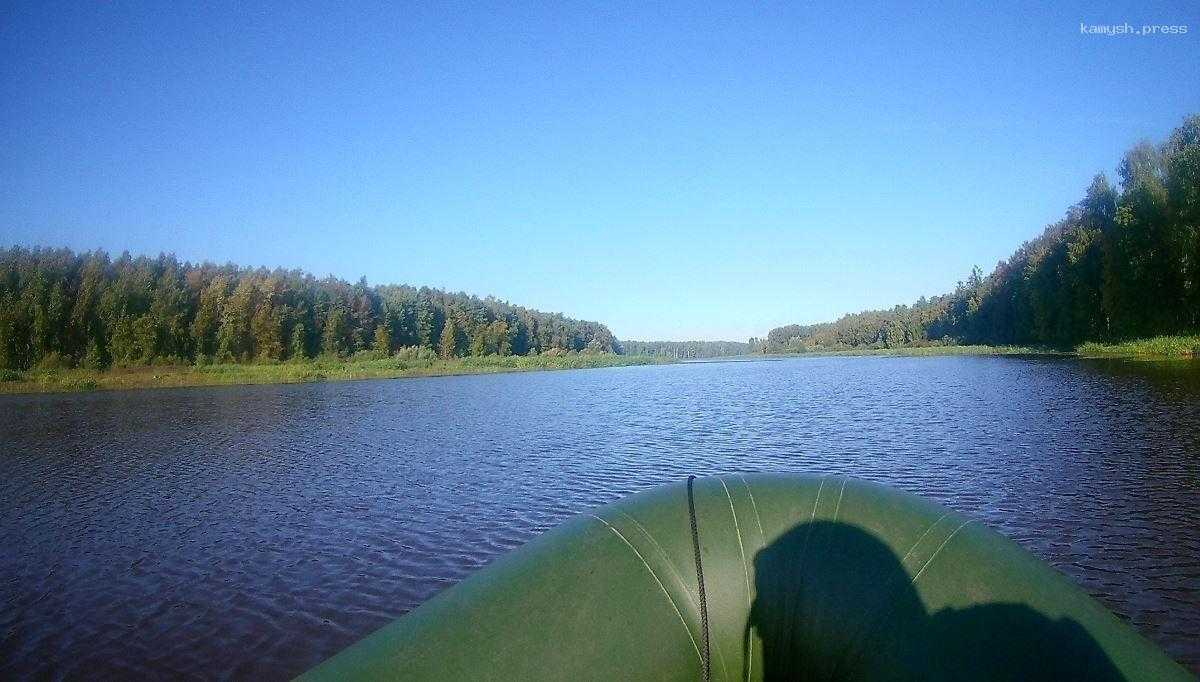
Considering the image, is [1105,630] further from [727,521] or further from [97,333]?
[97,333]

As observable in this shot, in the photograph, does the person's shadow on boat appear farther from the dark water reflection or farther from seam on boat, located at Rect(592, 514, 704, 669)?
the dark water reflection

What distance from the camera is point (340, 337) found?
80875mm

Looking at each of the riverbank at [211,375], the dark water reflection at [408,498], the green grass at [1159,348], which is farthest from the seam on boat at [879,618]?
the riverbank at [211,375]

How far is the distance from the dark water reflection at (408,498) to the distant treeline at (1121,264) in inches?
934

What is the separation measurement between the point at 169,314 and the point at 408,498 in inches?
2695

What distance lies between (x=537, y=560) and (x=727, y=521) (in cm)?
78

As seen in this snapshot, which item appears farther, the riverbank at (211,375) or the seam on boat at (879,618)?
the riverbank at (211,375)

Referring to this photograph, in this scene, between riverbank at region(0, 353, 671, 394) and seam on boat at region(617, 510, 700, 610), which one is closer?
seam on boat at region(617, 510, 700, 610)

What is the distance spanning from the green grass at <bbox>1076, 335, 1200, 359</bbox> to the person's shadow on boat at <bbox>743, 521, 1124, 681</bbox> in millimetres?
46575

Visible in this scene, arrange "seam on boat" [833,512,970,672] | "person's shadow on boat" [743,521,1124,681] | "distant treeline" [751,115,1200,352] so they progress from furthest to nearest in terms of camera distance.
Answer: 1. "distant treeline" [751,115,1200,352]
2. "seam on boat" [833,512,970,672]
3. "person's shadow on boat" [743,521,1124,681]

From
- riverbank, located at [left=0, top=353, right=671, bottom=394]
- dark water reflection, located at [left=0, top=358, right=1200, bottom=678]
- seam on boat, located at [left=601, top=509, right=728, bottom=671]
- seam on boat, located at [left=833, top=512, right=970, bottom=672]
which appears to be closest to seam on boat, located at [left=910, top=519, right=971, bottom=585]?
seam on boat, located at [left=833, top=512, right=970, bottom=672]

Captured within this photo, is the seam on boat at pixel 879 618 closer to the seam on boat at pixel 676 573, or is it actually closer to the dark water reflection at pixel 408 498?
the seam on boat at pixel 676 573

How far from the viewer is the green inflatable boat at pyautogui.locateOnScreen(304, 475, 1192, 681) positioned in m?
2.01

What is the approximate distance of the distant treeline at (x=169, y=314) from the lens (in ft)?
195
